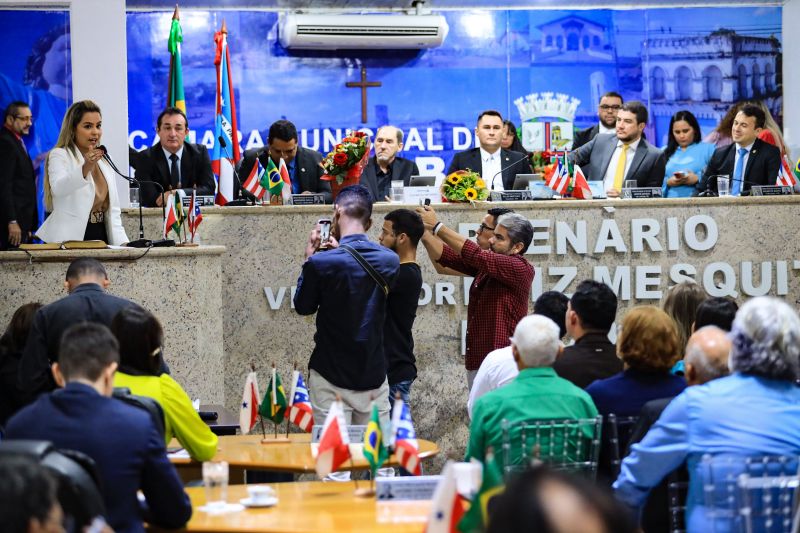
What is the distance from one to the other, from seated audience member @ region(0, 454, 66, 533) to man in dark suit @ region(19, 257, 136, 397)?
3.24 meters

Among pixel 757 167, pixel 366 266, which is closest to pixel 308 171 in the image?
pixel 366 266

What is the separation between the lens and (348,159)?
7.89m

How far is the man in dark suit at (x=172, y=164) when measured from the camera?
27.3ft

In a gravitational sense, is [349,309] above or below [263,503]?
above

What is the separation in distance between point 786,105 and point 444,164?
392 centimetres

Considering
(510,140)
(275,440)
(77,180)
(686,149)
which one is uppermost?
(510,140)

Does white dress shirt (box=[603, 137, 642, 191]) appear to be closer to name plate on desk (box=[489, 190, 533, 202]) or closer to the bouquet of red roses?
name plate on desk (box=[489, 190, 533, 202])

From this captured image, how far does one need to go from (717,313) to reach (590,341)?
1.77ft

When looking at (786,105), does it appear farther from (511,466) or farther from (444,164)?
(511,466)

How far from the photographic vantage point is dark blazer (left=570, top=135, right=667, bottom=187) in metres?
9.15

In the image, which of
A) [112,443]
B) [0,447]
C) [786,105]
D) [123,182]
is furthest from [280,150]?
[786,105]

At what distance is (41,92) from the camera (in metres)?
12.3

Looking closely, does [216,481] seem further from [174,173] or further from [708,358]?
[174,173]

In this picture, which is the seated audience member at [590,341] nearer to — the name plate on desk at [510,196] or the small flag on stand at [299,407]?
the small flag on stand at [299,407]
